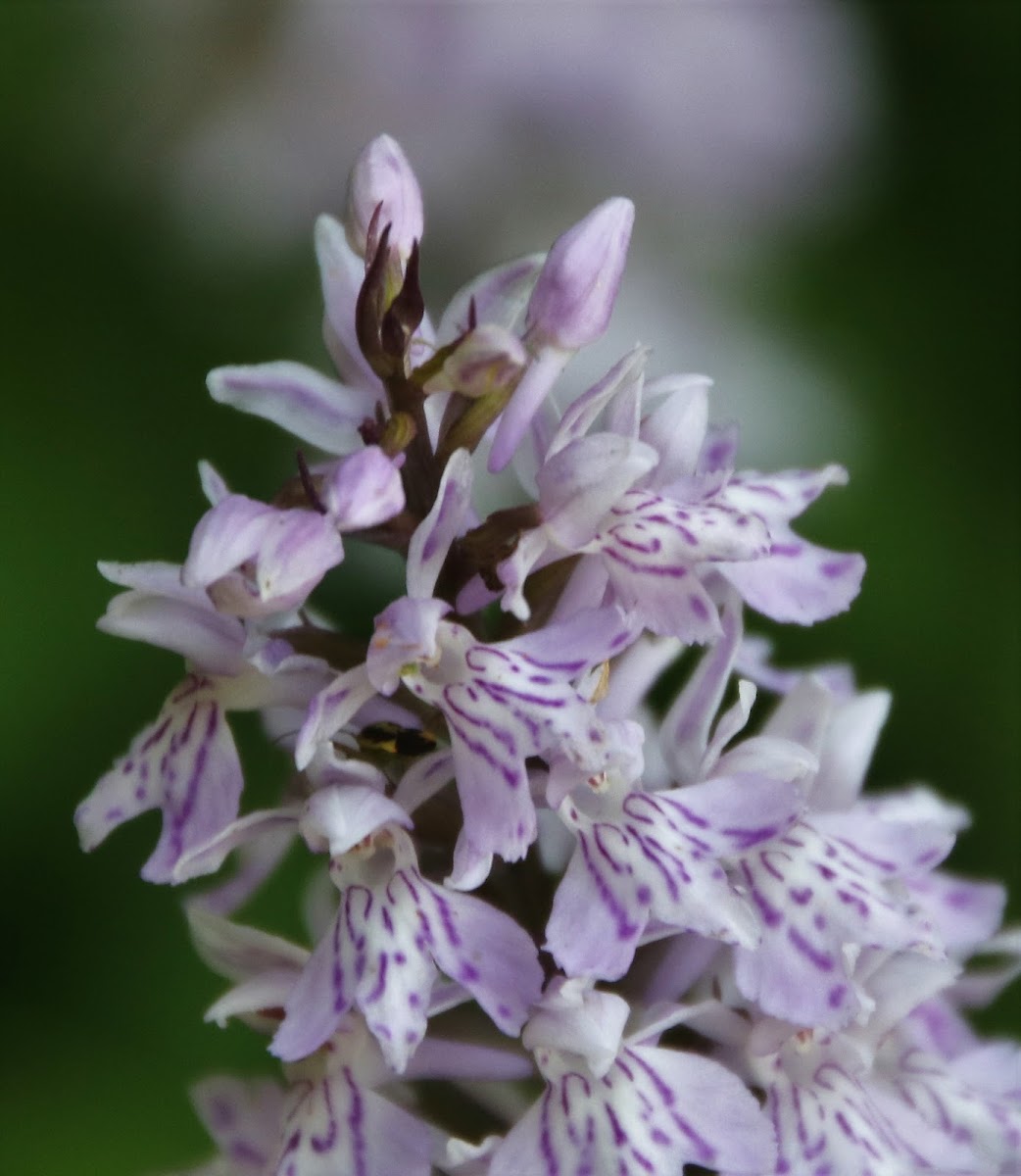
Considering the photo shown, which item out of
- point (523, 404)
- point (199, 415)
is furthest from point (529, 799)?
point (199, 415)

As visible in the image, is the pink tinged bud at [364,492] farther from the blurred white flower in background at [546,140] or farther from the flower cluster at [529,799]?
the blurred white flower in background at [546,140]

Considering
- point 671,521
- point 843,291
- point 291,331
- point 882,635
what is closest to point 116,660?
point 291,331

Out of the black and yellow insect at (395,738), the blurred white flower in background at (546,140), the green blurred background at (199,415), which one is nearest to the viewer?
the black and yellow insect at (395,738)

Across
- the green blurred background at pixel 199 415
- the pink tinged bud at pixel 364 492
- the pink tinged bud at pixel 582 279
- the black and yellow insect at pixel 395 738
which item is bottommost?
the green blurred background at pixel 199 415

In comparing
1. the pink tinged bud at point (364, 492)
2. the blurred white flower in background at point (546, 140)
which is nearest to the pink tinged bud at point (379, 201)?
the pink tinged bud at point (364, 492)

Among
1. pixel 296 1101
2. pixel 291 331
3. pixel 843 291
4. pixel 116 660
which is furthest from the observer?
pixel 843 291

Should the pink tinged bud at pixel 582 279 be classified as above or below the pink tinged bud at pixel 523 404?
above

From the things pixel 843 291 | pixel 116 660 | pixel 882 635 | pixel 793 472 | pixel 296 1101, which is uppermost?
pixel 793 472

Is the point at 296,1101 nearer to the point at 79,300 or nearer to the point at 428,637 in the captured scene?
the point at 428,637

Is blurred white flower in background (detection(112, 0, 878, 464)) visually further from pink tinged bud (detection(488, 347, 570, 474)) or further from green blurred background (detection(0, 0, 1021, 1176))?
pink tinged bud (detection(488, 347, 570, 474))
